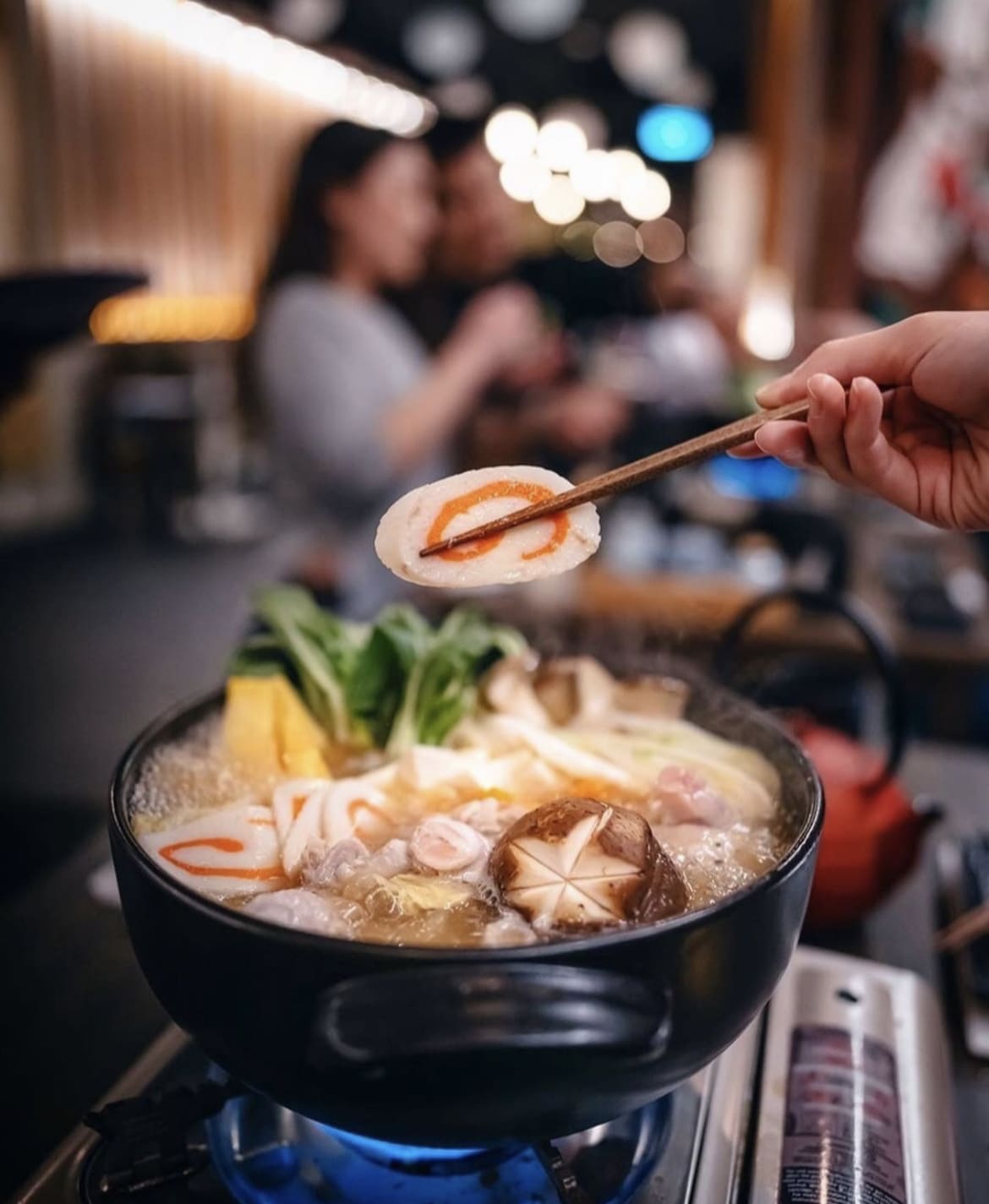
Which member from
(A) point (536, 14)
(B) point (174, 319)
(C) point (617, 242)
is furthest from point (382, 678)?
(C) point (617, 242)

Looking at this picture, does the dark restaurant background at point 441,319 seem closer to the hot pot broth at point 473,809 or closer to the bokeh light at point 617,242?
the hot pot broth at point 473,809

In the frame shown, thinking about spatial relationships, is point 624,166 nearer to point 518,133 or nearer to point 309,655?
point 518,133

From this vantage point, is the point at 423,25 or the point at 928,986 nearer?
the point at 928,986

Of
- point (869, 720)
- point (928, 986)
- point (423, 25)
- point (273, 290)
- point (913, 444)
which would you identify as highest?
point (423, 25)

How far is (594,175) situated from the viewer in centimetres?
1462

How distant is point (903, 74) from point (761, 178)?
3.65ft

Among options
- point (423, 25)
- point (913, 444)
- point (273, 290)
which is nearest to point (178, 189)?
point (423, 25)

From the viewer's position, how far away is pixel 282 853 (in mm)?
855

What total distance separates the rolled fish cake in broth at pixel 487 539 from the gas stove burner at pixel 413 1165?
458mm

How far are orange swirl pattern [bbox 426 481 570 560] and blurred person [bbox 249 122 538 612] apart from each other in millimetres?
2102

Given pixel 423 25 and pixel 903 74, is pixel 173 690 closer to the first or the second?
pixel 903 74

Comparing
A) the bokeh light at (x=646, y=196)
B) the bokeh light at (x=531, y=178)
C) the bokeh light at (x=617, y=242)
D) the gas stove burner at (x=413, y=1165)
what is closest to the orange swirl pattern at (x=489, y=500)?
the gas stove burner at (x=413, y=1165)

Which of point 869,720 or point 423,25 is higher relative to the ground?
point 423,25

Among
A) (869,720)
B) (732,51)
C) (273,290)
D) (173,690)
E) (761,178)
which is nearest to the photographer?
(869,720)
